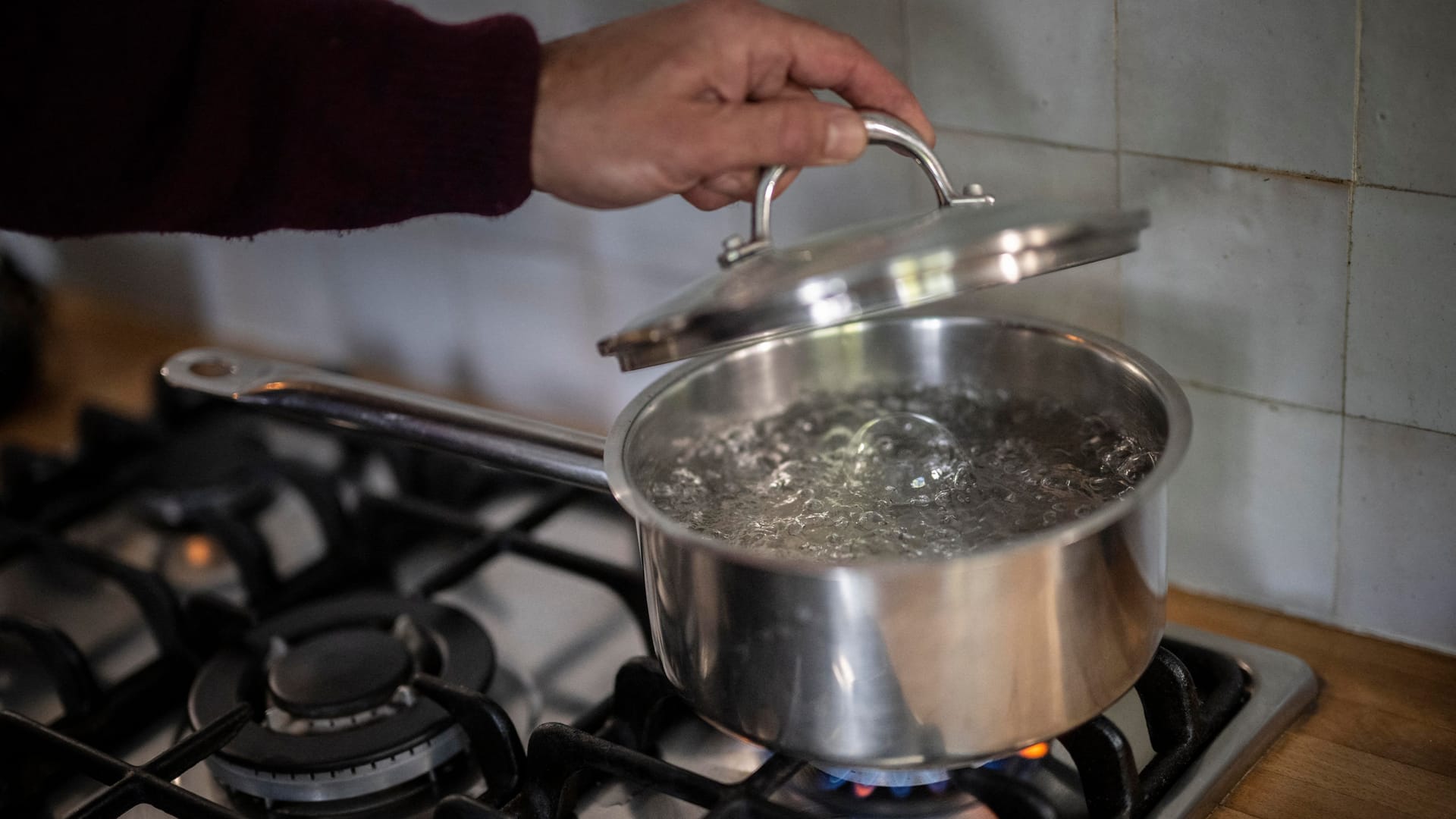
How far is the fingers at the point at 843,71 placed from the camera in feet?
2.00

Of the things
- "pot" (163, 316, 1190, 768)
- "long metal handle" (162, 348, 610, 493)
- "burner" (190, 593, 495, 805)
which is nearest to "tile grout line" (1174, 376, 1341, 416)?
"pot" (163, 316, 1190, 768)

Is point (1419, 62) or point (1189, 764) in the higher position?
point (1419, 62)

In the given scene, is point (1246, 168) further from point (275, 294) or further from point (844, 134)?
point (275, 294)

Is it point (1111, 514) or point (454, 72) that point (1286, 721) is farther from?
point (454, 72)

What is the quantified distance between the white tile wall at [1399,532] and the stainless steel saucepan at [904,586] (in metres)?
0.16

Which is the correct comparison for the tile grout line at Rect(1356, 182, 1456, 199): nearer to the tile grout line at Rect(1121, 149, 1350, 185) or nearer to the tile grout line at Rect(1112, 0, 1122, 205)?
the tile grout line at Rect(1121, 149, 1350, 185)

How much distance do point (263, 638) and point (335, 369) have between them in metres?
0.36

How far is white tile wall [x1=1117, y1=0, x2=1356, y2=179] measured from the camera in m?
0.62

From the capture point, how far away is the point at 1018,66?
2.35ft

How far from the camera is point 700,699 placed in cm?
58

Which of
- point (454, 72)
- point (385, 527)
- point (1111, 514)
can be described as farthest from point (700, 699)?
point (385, 527)

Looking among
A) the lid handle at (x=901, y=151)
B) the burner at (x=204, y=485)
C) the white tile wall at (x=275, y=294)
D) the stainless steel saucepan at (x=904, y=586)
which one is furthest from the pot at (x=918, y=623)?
the white tile wall at (x=275, y=294)

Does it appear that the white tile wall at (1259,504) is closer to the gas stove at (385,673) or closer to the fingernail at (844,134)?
the gas stove at (385,673)

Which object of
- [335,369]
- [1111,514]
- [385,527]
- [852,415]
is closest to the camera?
[1111,514]
